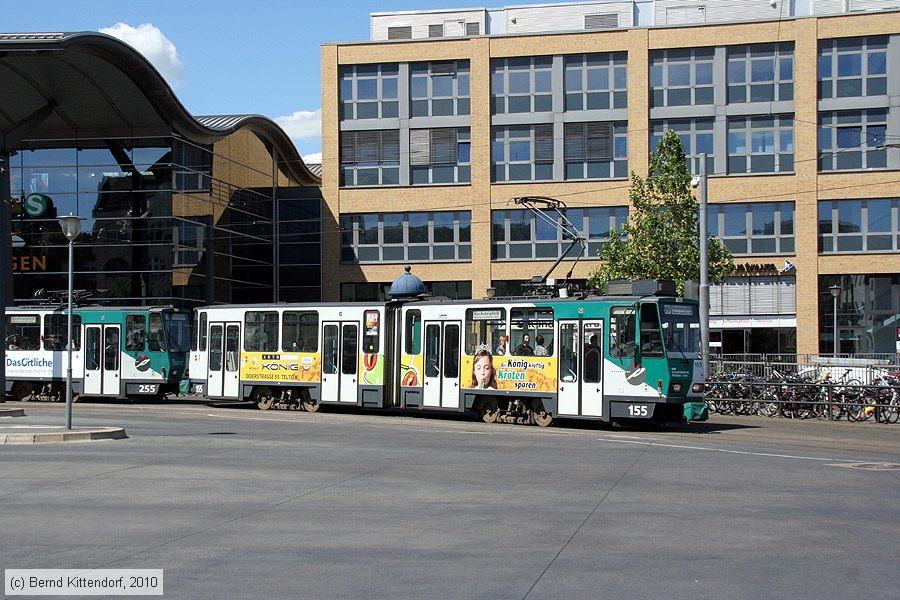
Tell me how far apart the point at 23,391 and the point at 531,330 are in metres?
19.7

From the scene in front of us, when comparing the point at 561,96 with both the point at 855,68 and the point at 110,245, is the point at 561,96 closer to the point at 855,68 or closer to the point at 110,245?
the point at 855,68

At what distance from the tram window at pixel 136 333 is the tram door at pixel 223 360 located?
322cm

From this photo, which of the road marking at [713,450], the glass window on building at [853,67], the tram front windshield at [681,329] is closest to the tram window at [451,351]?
the tram front windshield at [681,329]

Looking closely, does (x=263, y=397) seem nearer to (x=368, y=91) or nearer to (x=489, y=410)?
(x=489, y=410)

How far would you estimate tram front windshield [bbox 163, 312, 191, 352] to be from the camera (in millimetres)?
33844

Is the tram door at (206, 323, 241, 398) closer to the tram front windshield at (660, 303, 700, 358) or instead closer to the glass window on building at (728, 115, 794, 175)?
the tram front windshield at (660, 303, 700, 358)

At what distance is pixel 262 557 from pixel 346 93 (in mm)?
43022

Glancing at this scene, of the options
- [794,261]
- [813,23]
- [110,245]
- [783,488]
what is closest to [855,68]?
[813,23]

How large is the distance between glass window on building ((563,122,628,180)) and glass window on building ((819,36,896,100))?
8.75m

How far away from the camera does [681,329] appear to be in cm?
2380

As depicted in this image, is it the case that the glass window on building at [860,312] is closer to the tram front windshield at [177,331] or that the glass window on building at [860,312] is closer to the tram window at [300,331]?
the tram window at [300,331]

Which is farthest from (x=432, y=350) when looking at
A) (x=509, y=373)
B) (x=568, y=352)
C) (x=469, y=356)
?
(x=568, y=352)

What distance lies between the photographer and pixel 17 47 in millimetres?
37344

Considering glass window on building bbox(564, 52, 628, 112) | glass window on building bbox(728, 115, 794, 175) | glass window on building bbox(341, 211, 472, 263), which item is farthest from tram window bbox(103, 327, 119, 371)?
glass window on building bbox(728, 115, 794, 175)
